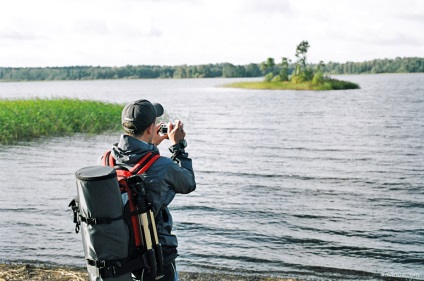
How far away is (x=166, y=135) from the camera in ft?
15.8

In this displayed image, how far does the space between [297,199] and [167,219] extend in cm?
1240

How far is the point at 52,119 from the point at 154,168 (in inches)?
1243

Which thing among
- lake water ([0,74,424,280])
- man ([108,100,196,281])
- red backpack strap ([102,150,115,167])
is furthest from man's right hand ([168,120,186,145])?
lake water ([0,74,424,280])

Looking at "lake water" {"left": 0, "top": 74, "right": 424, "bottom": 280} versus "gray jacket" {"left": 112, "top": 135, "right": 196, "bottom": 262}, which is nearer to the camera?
"gray jacket" {"left": 112, "top": 135, "right": 196, "bottom": 262}

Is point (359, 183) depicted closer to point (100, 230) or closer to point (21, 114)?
point (100, 230)

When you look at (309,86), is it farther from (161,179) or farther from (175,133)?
(161,179)

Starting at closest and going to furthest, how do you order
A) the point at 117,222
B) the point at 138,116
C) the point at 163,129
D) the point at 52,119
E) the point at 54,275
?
the point at 117,222 < the point at 138,116 < the point at 163,129 < the point at 54,275 < the point at 52,119

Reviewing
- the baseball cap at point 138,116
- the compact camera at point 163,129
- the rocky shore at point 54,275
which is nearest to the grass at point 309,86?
the rocky shore at point 54,275

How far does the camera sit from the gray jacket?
429 cm

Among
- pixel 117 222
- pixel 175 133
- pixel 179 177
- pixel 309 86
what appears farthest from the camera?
pixel 309 86

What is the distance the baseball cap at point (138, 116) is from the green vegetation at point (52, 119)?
88.9ft

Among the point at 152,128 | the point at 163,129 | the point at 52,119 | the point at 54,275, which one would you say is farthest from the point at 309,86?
the point at 152,128

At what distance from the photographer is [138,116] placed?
4.25 metres

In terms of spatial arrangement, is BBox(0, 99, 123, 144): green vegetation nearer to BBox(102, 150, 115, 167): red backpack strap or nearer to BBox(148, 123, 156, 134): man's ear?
BBox(102, 150, 115, 167): red backpack strap
